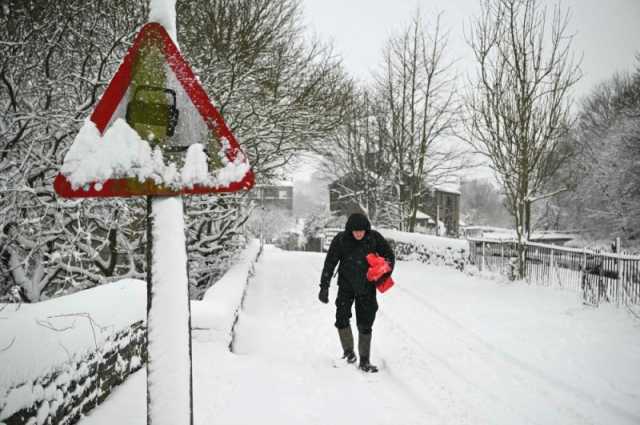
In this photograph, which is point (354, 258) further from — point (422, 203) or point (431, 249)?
point (422, 203)

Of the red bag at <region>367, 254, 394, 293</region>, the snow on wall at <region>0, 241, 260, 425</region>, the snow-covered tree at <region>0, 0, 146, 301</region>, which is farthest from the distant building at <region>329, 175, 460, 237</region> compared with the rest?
the snow on wall at <region>0, 241, 260, 425</region>

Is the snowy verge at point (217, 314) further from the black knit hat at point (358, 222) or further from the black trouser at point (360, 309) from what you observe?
the black knit hat at point (358, 222)

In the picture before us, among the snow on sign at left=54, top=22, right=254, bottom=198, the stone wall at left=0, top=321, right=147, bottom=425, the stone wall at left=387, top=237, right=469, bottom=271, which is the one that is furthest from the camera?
the stone wall at left=387, top=237, right=469, bottom=271

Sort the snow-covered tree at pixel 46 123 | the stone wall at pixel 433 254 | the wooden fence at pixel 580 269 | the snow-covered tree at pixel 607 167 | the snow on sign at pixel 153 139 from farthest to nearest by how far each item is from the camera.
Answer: the snow-covered tree at pixel 607 167 → the stone wall at pixel 433 254 → the wooden fence at pixel 580 269 → the snow-covered tree at pixel 46 123 → the snow on sign at pixel 153 139

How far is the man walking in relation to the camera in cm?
451

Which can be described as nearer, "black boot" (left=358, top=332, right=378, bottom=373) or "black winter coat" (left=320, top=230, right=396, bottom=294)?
"black boot" (left=358, top=332, right=378, bottom=373)

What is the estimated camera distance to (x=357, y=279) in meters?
4.51

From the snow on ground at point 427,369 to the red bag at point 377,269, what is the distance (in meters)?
1.01

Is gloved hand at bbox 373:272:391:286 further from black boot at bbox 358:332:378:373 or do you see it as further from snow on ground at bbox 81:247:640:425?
snow on ground at bbox 81:247:640:425

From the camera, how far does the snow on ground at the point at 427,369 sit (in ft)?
10.9

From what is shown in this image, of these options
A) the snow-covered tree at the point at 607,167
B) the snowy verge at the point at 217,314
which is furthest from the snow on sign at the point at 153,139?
the snow-covered tree at the point at 607,167

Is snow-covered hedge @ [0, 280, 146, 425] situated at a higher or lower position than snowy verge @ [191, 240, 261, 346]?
higher

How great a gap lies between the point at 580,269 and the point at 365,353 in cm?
754

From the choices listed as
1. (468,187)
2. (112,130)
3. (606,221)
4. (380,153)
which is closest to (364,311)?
(112,130)
